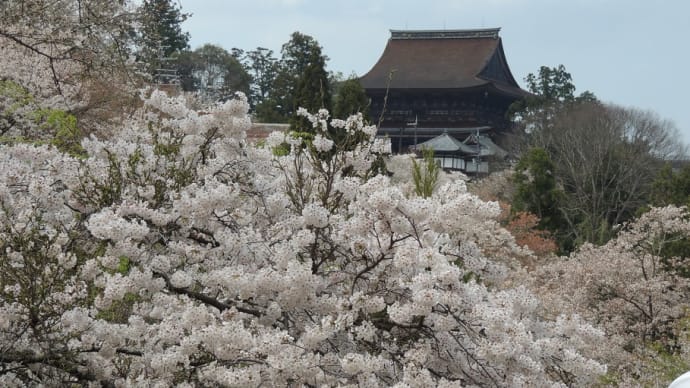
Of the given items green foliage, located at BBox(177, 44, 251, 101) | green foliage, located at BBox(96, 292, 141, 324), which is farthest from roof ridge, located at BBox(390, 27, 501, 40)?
green foliage, located at BBox(96, 292, 141, 324)

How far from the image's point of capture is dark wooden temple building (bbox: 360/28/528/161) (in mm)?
35188

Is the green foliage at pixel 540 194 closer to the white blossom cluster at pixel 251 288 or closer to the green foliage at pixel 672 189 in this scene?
the green foliage at pixel 672 189

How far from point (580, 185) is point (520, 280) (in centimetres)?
1477

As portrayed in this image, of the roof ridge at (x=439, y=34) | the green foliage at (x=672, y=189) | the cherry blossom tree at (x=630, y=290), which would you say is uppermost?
the roof ridge at (x=439, y=34)

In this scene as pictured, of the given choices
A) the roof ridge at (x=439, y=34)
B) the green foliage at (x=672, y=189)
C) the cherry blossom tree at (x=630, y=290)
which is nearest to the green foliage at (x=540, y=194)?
the green foliage at (x=672, y=189)

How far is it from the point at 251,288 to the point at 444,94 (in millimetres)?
33273

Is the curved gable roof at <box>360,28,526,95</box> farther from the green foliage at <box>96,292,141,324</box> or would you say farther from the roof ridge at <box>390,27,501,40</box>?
the green foliage at <box>96,292,141,324</box>

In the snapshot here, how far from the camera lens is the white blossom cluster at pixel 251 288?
3.14 metres

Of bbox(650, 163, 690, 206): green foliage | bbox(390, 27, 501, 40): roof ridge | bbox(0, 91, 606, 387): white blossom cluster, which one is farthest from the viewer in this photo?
bbox(390, 27, 501, 40): roof ridge

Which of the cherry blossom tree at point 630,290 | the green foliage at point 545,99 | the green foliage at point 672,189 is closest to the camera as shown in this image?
the cherry blossom tree at point 630,290

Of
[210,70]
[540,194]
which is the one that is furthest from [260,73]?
[540,194]

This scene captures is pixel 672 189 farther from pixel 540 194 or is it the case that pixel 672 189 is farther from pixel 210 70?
pixel 210 70

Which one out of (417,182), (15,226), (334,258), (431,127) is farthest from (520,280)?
(431,127)

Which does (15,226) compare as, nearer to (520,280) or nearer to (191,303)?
(191,303)
